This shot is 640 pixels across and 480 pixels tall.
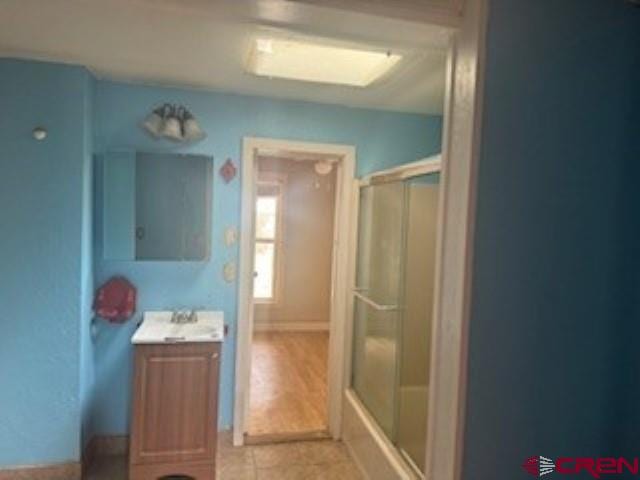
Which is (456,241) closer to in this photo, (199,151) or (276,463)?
(199,151)

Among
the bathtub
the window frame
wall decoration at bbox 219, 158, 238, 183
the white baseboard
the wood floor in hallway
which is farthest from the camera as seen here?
the white baseboard

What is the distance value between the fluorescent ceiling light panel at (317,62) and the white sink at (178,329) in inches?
57.3

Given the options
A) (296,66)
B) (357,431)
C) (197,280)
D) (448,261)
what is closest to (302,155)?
(296,66)

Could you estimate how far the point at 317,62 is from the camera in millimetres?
2270

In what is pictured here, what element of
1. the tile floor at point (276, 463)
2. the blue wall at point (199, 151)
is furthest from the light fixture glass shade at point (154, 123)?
the tile floor at point (276, 463)

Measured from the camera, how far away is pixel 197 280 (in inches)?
113

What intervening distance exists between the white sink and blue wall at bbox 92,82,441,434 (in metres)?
0.07

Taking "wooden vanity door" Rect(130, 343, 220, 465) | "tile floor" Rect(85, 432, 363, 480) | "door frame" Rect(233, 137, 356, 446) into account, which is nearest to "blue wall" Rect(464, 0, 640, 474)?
"wooden vanity door" Rect(130, 343, 220, 465)

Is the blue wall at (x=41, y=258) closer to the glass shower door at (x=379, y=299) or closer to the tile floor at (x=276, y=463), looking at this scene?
the tile floor at (x=276, y=463)

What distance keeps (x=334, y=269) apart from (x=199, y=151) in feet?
3.94

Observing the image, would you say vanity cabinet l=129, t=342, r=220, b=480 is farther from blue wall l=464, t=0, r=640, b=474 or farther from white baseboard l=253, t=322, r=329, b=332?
white baseboard l=253, t=322, r=329, b=332

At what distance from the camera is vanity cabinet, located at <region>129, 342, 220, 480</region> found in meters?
2.40

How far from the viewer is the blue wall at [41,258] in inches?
93.5

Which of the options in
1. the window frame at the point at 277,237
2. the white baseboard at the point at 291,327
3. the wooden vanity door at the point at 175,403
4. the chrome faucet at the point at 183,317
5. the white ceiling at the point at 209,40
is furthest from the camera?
the white baseboard at the point at 291,327
